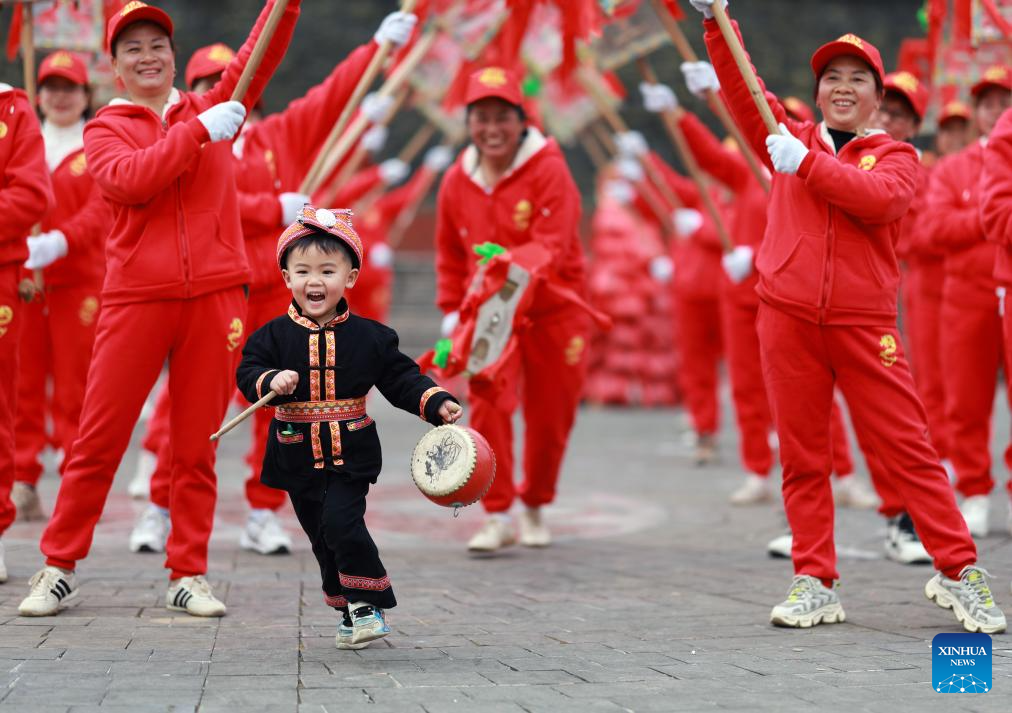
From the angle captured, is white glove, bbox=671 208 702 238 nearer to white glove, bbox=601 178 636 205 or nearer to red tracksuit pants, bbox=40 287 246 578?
white glove, bbox=601 178 636 205

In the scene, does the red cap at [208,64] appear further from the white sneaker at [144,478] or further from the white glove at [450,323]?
the white sneaker at [144,478]

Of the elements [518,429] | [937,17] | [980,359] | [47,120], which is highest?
[937,17]

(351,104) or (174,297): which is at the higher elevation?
(351,104)

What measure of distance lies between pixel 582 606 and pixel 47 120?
13.1ft

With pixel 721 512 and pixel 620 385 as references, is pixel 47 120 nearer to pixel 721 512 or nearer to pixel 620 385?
pixel 721 512

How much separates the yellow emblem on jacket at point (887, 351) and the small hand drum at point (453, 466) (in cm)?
147

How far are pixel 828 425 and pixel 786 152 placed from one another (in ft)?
3.37

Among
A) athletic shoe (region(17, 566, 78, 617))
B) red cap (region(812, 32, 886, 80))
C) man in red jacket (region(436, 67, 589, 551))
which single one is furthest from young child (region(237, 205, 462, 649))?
man in red jacket (region(436, 67, 589, 551))

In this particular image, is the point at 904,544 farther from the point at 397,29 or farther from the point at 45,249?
the point at 45,249

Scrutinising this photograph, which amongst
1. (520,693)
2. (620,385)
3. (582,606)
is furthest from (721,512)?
(620,385)

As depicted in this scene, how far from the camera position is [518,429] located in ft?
44.9

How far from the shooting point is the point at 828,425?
5215 millimetres

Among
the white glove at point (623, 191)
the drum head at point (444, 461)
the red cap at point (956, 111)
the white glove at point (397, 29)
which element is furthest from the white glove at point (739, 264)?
the white glove at point (623, 191)

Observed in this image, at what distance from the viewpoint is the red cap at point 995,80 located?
718 cm
